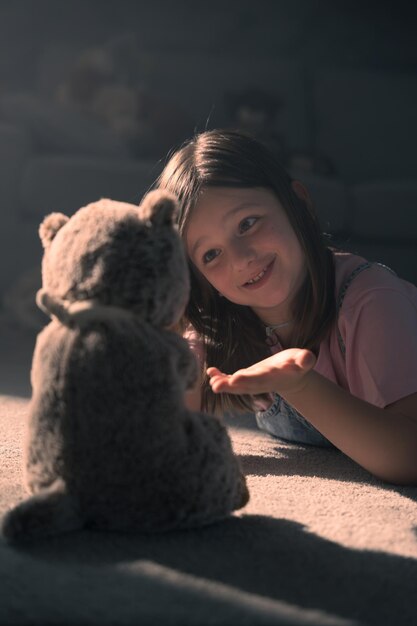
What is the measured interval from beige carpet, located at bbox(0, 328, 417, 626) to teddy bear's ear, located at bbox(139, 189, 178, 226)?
1.04 ft

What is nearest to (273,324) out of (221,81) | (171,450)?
(171,450)

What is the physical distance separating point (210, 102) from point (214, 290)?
2267 mm

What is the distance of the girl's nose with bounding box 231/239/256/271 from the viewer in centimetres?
127

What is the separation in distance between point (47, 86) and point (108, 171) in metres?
1.12

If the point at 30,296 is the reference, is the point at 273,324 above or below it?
above

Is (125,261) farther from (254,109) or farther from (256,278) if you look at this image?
(254,109)

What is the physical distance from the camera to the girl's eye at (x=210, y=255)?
1301 millimetres

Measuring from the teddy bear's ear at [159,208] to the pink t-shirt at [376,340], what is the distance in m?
0.53

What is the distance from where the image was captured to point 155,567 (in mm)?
723

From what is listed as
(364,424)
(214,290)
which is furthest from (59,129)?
(364,424)

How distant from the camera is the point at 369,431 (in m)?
1.11

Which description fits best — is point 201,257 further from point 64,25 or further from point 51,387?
point 64,25

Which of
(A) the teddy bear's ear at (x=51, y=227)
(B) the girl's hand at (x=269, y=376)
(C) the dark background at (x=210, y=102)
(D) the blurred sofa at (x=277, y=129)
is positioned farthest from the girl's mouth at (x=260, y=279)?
(D) the blurred sofa at (x=277, y=129)

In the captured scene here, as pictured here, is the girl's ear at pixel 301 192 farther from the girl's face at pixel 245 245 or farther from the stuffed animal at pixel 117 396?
the stuffed animal at pixel 117 396
